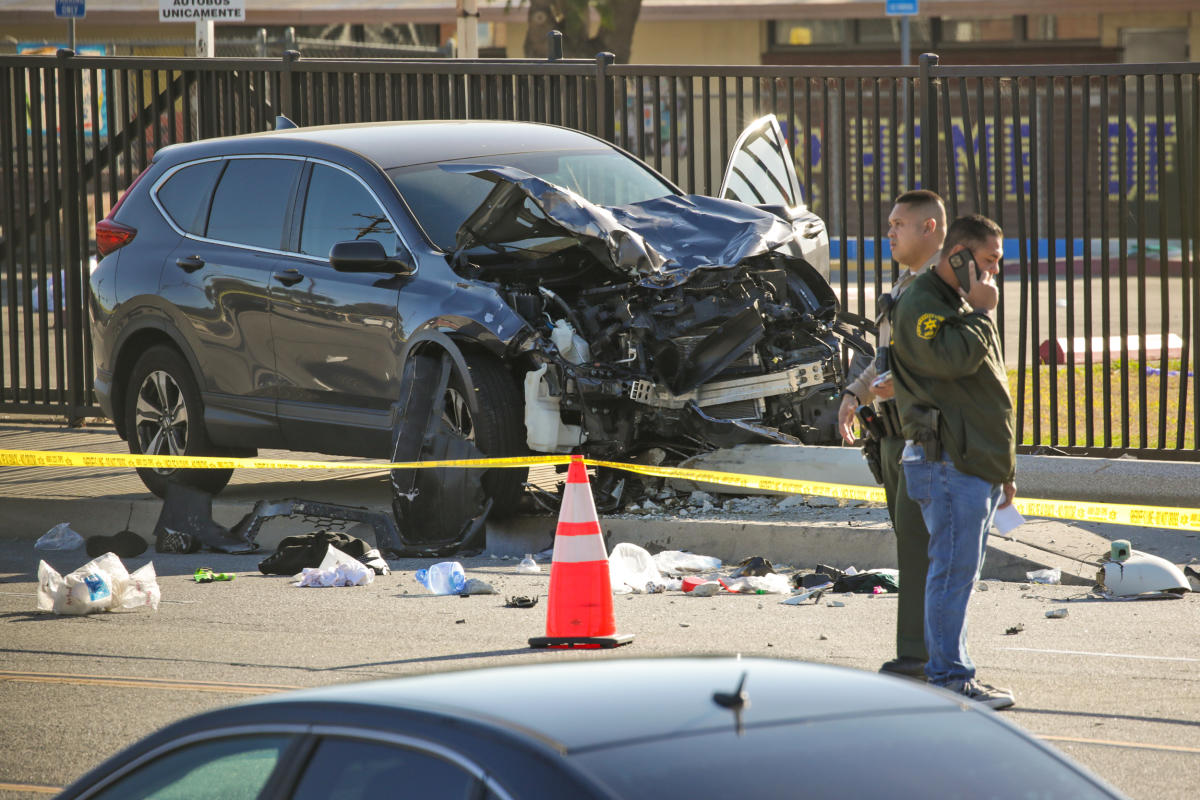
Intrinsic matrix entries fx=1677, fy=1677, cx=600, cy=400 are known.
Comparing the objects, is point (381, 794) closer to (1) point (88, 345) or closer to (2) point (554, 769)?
→ (2) point (554, 769)

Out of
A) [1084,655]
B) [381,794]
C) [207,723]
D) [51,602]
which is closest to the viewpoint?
[381,794]

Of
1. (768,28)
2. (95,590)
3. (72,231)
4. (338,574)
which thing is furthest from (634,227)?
(768,28)

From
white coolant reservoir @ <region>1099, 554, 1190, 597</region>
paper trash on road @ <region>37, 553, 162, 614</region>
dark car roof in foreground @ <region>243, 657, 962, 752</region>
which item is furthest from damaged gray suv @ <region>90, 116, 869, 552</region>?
dark car roof in foreground @ <region>243, 657, 962, 752</region>

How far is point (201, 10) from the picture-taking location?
13.4 meters

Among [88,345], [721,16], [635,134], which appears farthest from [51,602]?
[721,16]

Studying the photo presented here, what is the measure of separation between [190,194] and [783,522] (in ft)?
13.6

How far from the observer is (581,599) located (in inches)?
262

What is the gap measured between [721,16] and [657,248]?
1996 centimetres

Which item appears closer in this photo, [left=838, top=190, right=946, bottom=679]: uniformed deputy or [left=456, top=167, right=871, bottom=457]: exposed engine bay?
[left=838, top=190, right=946, bottom=679]: uniformed deputy

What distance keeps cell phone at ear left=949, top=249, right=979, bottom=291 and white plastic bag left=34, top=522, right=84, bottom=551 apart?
19.6 ft

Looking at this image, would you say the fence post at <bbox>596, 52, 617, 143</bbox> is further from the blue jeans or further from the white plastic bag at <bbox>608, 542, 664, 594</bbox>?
the blue jeans

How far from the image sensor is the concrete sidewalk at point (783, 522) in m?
8.16

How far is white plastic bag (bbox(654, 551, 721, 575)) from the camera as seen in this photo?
827 centimetres

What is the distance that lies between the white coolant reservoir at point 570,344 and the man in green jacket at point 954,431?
308cm
